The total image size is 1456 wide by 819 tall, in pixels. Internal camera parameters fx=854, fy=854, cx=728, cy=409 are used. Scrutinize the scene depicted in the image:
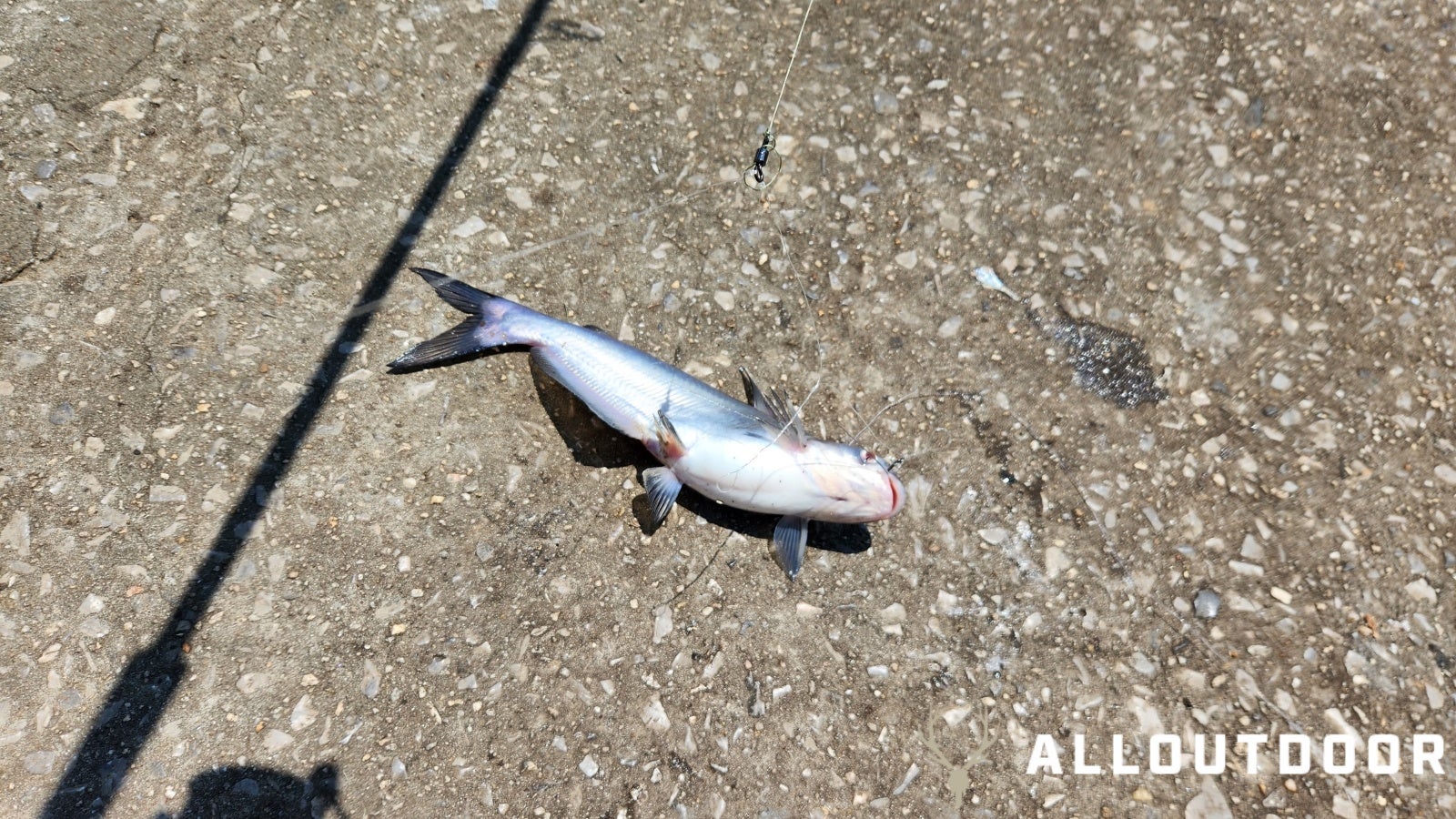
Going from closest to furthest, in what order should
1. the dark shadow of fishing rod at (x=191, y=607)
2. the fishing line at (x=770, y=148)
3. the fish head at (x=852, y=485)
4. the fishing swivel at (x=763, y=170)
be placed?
the dark shadow of fishing rod at (x=191, y=607) → the fish head at (x=852, y=485) → the fishing line at (x=770, y=148) → the fishing swivel at (x=763, y=170)

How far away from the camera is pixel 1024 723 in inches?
140

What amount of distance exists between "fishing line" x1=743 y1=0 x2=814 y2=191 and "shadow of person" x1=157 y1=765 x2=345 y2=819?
3375mm

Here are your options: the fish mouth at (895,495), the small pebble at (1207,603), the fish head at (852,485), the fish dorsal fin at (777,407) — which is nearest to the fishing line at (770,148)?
the fish dorsal fin at (777,407)

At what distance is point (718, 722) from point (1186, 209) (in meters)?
3.83

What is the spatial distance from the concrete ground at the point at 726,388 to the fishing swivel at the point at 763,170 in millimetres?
80

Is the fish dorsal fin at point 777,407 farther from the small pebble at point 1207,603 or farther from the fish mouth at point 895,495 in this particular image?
the small pebble at point 1207,603

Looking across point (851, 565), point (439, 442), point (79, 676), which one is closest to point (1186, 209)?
point (851, 565)

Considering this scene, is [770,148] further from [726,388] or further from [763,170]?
[726,388]

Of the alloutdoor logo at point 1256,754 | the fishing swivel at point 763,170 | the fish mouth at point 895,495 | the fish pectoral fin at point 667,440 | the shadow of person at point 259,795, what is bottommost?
the shadow of person at point 259,795

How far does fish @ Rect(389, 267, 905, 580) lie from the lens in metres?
3.37

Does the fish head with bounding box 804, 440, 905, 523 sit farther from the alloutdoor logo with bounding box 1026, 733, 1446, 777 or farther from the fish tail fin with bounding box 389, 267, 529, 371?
the fish tail fin with bounding box 389, 267, 529, 371

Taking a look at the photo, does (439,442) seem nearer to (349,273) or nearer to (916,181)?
(349,273)

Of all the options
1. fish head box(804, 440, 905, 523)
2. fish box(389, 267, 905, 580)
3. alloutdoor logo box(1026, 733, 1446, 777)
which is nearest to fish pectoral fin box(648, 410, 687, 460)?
fish box(389, 267, 905, 580)

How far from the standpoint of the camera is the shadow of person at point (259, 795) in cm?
316
